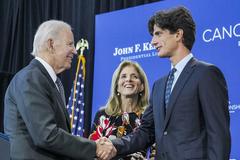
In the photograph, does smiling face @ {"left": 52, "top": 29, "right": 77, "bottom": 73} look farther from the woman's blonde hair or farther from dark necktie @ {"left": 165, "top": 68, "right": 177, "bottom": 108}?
the woman's blonde hair

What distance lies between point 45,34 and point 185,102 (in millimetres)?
857

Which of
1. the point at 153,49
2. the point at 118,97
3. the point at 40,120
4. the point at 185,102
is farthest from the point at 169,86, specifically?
the point at 153,49

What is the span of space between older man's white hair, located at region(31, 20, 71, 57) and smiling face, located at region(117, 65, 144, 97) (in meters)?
1.30

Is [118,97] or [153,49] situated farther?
[153,49]

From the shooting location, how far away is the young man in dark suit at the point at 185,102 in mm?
2676

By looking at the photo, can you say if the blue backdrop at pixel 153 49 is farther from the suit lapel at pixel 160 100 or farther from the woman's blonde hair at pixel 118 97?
the suit lapel at pixel 160 100

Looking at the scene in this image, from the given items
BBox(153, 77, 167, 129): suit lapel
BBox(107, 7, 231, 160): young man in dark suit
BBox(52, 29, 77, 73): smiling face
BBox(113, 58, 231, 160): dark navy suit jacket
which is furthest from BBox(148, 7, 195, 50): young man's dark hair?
BBox(52, 29, 77, 73): smiling face

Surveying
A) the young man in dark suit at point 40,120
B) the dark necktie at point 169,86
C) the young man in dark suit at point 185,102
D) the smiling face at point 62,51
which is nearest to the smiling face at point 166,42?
the young man in dark suit at point 185,102

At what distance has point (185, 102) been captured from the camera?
2.78 m

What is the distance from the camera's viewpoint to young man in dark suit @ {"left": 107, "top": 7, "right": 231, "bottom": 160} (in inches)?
105

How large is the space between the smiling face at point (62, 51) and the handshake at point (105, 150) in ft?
1.64

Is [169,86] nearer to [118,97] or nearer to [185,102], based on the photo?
[185,102]

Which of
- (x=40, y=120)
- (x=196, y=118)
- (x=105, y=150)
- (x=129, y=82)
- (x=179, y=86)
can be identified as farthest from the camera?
(x=129, y=82)

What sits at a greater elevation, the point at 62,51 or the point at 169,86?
the point at 62,51
